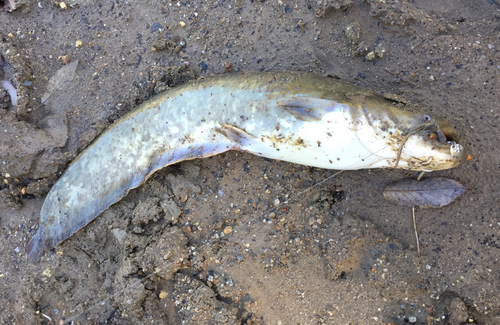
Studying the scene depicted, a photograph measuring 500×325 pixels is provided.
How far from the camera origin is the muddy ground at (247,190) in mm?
3492

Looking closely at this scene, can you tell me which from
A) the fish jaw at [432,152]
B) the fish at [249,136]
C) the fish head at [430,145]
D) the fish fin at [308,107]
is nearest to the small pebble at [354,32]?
the fish at [249,136]

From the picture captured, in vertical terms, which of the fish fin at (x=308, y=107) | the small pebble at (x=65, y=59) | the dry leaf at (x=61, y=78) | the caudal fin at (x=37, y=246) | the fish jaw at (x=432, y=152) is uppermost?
the small pebble at (x=65, y=59)

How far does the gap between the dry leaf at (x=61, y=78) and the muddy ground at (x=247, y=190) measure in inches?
2.6

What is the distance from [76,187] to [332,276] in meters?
2.85

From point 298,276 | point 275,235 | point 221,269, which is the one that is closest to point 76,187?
point 221,269

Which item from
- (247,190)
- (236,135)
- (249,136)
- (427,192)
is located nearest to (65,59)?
(236,135)

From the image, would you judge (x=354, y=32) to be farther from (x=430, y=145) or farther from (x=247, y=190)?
(x=247, y=190)

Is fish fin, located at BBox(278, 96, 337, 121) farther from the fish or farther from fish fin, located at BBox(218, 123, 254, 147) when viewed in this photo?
fish fin, located at BBox(218, 123, 254, 147)

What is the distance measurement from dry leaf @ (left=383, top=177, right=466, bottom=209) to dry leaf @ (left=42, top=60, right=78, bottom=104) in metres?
3.81

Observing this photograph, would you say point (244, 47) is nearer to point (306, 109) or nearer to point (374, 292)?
point (306, 109)

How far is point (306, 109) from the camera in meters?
3.27

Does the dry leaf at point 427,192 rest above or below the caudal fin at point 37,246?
above

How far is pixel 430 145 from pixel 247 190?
1.80m

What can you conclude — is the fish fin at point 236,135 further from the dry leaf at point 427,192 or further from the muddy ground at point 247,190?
the dry leaf at point 427,192
